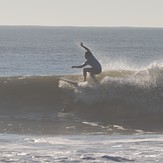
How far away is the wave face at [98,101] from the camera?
20.0m

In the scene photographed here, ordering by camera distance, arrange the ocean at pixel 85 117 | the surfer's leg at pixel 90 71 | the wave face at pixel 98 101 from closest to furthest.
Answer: the ocean at pixel 85 117 < the wave face at pixel 98 101 < the surfer's leg at pixel 90 71

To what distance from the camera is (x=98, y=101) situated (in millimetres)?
21312

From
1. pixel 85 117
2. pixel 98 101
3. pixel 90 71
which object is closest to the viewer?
pixel 85 117

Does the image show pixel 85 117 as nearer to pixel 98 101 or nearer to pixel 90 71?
pixel 98 101

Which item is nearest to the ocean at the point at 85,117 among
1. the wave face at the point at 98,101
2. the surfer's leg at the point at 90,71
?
the wave face at the point at 98,101

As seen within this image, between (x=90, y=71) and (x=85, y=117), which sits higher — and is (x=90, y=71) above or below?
above

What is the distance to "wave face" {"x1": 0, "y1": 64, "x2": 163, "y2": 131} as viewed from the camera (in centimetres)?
1997

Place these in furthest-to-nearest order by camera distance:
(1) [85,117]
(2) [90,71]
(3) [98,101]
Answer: (2) [90,71] → (3) [98,101] → (1) [85,117]

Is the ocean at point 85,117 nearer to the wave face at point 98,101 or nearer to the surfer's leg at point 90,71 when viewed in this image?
the wave face at point 98,101

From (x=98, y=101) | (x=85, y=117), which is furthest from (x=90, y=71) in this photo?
(x=85, y=117)

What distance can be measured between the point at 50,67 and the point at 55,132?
37.0 m

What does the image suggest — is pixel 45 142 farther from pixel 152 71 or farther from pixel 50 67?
pixel 50 67

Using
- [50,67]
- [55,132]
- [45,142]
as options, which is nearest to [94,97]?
[55,132]

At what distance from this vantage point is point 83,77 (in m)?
22.4
